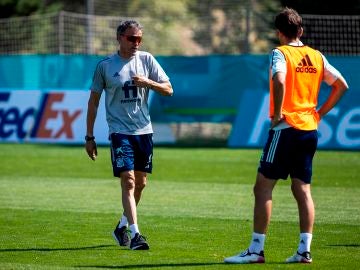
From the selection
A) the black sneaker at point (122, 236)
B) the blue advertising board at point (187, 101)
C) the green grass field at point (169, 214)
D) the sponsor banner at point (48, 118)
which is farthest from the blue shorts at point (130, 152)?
the sponsor banner at point (48, 118)

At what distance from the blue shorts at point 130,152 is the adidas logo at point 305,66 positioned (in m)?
2.10

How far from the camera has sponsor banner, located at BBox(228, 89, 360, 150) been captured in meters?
22.7

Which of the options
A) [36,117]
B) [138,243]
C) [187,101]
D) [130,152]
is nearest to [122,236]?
[138,243]

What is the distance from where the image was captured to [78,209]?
529 inches

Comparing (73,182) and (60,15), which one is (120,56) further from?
(60,15)

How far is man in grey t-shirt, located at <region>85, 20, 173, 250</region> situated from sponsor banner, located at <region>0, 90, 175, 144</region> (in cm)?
1402

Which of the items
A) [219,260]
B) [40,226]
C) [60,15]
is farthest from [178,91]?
[219,260]

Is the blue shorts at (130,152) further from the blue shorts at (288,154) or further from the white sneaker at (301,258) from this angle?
the white sneaker at (301,258)

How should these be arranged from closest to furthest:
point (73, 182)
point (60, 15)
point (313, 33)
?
point (73, 182)
point (313, 33)
point (60, 15)

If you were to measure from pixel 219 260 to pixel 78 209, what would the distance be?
15.1 ft

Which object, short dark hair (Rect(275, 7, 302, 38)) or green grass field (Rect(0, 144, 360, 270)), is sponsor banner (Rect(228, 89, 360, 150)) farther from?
short dark hair (Rect(275, 7, 302, 38))

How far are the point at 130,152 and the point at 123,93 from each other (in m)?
0.60

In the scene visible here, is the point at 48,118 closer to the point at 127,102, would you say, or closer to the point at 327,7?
the point at 327,7

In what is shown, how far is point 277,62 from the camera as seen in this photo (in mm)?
8664
